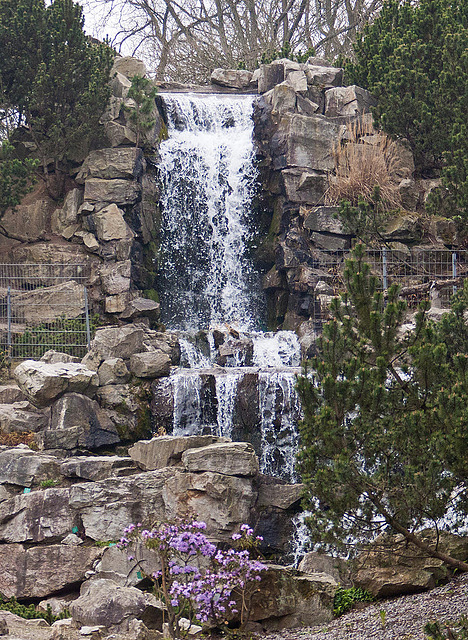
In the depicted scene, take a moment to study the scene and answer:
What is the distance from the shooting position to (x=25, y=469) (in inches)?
407

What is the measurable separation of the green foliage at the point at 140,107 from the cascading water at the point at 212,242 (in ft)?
2.61

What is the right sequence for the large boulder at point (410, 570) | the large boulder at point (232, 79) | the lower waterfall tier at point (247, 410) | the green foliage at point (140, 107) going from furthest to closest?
the large boulder at point (232, 79)
the green foliage at point (140, 107)
the lower waterfall tier at point (247, 410)
the large boulder at point (410, 570)

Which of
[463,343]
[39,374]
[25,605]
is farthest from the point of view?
[39,374]

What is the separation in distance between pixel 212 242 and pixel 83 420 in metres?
6.16

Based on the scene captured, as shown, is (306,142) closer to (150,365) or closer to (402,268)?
(402,268)

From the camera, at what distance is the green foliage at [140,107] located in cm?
1706

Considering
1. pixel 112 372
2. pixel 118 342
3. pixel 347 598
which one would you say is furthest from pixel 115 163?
pixel 347 598

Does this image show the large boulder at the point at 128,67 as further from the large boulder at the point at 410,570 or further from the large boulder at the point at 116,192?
the large boulder at the point at 410,570

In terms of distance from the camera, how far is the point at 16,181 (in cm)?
1616

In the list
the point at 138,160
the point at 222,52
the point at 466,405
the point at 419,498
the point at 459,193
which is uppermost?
the point at 222,52

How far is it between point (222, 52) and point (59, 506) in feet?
63.0

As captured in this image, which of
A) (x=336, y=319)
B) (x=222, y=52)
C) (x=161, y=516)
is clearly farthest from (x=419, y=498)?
(x=222, y=52)

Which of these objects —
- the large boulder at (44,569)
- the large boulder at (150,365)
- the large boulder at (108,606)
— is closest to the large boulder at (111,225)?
the large boulder at (150,365)

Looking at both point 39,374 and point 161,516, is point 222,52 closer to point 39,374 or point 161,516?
point 39,374
